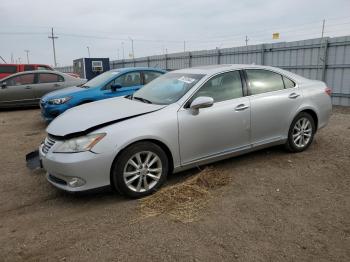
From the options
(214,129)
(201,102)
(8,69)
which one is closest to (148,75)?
(214,129)

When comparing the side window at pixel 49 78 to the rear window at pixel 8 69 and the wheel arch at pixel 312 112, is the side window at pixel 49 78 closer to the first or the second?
the rear window at pixel 8 69

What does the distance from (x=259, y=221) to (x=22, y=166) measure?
12.7ft

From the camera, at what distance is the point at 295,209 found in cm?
355

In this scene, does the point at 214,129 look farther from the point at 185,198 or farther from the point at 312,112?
the point at 312,112

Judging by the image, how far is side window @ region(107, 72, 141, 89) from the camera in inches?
317

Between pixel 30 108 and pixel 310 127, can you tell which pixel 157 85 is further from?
pixel 30 108

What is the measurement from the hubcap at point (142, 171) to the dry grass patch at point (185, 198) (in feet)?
0.52

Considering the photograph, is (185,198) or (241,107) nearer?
(185,198)

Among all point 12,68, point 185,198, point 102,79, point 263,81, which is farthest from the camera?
point 12,68

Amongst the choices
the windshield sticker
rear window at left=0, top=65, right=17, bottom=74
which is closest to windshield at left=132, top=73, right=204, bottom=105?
the windshield sticker

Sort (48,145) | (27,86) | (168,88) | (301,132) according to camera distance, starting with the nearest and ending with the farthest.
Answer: (48,145)
(168,88)
(301,132)
(27,86)

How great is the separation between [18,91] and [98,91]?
5.13m

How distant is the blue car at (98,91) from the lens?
772 centimetres

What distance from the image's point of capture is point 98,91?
782cm
